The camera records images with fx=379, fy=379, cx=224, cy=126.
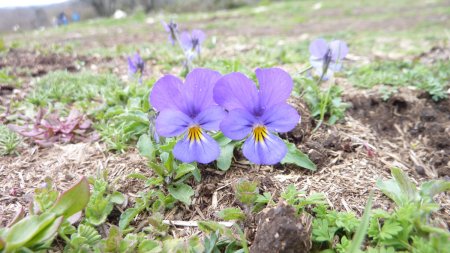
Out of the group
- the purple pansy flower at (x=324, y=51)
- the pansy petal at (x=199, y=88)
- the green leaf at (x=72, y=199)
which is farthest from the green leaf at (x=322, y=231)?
the purple pansy flower at (x=324, y=51)

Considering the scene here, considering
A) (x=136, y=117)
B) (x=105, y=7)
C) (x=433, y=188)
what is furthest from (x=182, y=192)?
(x=105, y=7)

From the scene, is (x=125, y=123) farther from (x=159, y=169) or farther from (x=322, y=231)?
(x=322, y=231)

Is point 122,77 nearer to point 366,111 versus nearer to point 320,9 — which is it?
point 366,111

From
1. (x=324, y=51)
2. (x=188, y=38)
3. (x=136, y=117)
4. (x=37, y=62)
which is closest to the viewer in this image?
(x=136, y=117)

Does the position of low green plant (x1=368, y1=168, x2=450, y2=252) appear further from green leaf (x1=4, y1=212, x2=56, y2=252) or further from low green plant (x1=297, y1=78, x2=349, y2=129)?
green leaf (x1=4, y1=212, x2=56, y2=252)

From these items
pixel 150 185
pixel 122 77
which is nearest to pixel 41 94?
pixel 122 77

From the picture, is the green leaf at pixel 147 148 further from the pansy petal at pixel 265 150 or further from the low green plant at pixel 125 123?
the pansy petal at pixel 265 150
